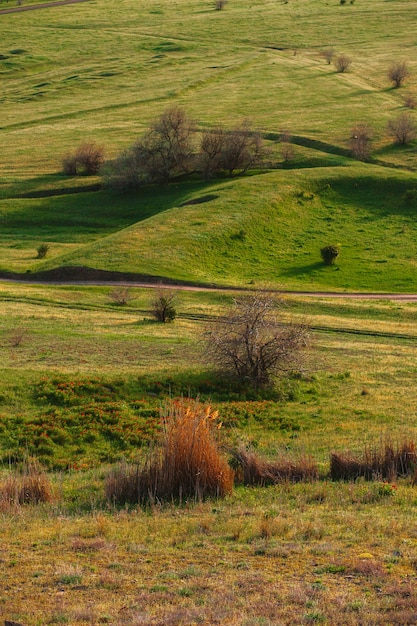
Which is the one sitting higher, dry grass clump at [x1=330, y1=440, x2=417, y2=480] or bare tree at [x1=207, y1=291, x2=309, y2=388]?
dry grass clump at [x1=330, y1=440, x2=417, y2=480]

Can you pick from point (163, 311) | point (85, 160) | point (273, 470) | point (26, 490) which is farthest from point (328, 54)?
point (26, 490)

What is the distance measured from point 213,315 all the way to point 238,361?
57.2 feet

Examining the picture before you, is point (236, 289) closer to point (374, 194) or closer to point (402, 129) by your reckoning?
point (374, 194)

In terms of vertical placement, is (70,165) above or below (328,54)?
below

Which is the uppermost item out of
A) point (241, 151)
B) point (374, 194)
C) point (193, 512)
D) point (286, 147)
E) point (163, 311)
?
point (241, 151)

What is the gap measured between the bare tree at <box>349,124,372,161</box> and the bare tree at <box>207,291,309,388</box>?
62.4 m

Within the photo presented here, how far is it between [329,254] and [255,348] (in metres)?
35.1

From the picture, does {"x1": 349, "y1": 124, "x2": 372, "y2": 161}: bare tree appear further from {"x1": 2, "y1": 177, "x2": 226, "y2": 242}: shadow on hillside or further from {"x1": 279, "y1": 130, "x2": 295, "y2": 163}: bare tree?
{"x1": 2, "y1": 177, "x2": 226, "y2": 242}: shadow on hillside

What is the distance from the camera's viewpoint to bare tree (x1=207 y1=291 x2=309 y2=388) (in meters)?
31.7

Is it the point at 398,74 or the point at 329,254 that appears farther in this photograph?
the point at 398,74

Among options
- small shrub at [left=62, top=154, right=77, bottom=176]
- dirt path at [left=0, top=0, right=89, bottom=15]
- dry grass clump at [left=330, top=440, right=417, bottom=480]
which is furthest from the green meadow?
dirt path at [left=0, top=0, right=89, bottom=15]

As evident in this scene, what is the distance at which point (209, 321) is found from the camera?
47781 millimetres

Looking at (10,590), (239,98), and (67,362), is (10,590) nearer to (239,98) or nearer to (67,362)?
(67,362)

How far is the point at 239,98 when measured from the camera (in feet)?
391
